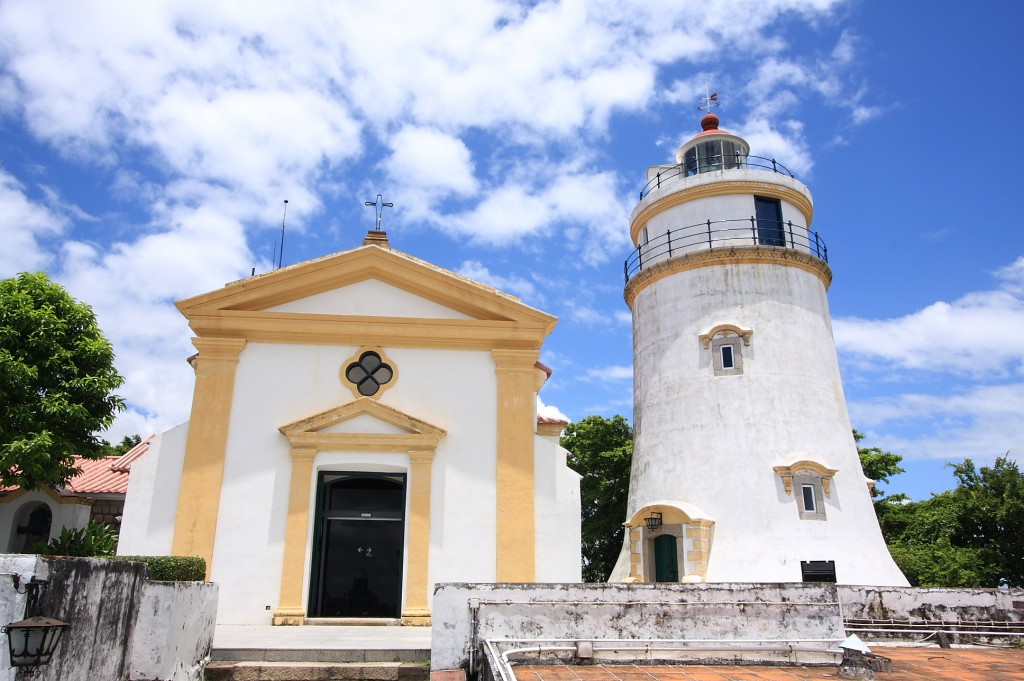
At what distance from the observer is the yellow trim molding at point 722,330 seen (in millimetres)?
20391

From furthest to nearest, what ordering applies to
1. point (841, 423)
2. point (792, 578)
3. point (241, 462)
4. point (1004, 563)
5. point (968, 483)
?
point (968, 483), point (1004, 563), point (841, 423), point (792, 578), point (241, 462)

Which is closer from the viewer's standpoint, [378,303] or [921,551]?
[378,303]

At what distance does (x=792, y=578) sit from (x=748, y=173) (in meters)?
11.4

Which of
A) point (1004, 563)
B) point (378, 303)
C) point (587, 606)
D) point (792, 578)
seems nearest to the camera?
point (587, 606)

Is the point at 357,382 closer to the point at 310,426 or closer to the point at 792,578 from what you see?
the point at 310,426

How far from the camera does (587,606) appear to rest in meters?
7.84

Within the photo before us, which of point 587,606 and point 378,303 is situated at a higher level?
point 378,303

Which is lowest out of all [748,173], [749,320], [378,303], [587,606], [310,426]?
[587,606]

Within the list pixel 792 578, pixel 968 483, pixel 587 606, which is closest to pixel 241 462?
pixel 587 606

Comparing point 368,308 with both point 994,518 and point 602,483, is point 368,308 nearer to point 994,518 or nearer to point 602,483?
point 602,483

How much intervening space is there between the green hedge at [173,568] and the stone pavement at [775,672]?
439 centimetres

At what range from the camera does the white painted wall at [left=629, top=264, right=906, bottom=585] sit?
739 inches

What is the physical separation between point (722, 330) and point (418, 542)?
38.1ft

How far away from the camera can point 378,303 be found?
13.9 metres
